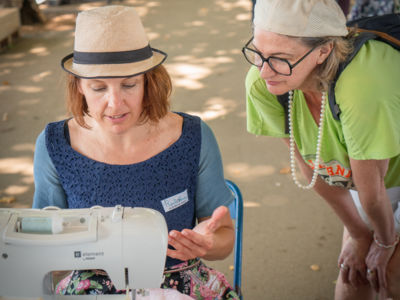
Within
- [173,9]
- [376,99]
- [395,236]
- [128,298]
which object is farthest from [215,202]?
[173,9]

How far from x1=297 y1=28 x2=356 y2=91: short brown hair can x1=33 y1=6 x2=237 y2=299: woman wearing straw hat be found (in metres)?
0.46

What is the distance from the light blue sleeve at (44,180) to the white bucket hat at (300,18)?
2.90 ft

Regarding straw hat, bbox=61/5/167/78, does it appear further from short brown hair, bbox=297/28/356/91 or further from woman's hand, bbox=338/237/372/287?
woman's hand, bbox=338/237/372/287

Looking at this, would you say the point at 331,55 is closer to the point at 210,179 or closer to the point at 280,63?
the point at 280,63

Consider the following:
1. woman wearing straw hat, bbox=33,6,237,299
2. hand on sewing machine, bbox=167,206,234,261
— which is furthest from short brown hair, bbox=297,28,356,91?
hand on sewing machine, bbox=167,206,234,261

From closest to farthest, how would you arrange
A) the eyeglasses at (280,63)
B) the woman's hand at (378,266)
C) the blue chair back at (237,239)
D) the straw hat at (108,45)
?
1. the straw hat at (108,45)
2. the eyeglasses at (280,63)
3. the blue chair back at (237,239)
4. the woman's hand at (378,266)

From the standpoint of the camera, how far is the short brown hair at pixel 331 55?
1.87 meters

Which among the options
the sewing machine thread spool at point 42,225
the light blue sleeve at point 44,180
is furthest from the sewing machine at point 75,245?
the light blue sleeve at point 44,180

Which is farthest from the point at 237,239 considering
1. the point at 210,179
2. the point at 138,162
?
the point at 138,162

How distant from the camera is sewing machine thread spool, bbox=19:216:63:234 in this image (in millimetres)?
1414

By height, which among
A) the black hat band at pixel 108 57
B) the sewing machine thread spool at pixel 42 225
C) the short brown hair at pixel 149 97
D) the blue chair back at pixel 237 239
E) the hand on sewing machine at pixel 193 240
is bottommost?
the blue chair back at pixel 237 239

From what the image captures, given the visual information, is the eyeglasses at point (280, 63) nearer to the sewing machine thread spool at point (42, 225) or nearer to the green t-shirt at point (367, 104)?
the green t-shirt at point (367, 104)

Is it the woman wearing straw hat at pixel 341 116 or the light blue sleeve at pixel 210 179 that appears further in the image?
the light blue sleeve at pixel 210 179

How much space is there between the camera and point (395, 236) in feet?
7.41
